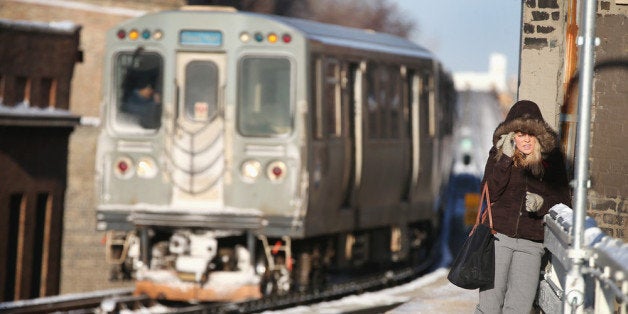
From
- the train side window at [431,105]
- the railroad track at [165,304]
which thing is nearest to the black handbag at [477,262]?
the railroad track at [165,304]

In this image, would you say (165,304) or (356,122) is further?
(356,122)

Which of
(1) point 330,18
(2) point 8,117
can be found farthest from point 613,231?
(1) point 330,18

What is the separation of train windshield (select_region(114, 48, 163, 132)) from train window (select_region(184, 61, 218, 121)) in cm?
38

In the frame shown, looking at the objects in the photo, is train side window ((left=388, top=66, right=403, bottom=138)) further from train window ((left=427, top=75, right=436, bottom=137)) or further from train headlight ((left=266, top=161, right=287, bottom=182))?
train headlight ((left=266, top=161, right=287, bottom=182))

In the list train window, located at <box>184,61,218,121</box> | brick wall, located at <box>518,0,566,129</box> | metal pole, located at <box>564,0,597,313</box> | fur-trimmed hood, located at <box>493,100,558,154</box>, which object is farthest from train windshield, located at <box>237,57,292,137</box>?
metal pole, located at <box>564,0,597,313</box>

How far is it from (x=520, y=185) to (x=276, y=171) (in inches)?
291

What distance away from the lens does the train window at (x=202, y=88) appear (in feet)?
54.4

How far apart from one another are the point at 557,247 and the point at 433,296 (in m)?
5.11

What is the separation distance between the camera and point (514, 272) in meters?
9.34

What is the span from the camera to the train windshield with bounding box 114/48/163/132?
16.8 meters

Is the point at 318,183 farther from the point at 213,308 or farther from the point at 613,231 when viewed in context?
the point at 613,231

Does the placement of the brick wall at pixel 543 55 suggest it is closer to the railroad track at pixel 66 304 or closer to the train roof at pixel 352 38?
the train roof at pixel 352 38

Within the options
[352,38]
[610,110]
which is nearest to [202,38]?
[352,38]

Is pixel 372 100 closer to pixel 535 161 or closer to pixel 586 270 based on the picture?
pixel 535 161
